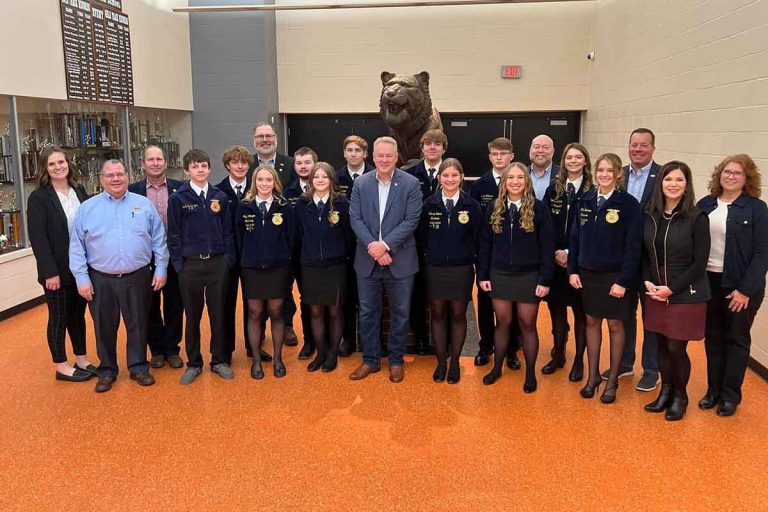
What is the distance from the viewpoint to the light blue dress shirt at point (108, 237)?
340 cm

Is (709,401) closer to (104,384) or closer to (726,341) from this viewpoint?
(726,341)

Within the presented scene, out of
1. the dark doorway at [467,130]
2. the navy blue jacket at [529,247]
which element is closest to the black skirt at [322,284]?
the navy blue jacket at [529,247]

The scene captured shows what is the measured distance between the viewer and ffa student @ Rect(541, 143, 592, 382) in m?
3.54

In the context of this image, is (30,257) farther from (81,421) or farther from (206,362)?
(81,421)

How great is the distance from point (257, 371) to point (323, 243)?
A: 35.9 inches

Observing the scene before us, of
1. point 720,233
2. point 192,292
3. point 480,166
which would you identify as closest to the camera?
point 720,233

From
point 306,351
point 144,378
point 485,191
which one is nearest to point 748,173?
point 485,191

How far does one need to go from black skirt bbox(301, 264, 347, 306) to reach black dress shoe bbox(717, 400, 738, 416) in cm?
223

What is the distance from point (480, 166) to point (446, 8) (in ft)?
7.42

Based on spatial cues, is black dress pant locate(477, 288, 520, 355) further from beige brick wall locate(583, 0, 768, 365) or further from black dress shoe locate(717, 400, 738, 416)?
beige brick wall locate(583, 0, 768, 365)

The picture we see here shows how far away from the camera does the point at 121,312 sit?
142 inches

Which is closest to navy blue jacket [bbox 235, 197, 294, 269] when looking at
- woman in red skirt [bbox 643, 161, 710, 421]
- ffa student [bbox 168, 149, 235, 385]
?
ffa student [bbox 168, 149, 235, 385]

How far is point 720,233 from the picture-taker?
10.2ft

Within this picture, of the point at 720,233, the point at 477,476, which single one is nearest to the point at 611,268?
the point at 720,233
